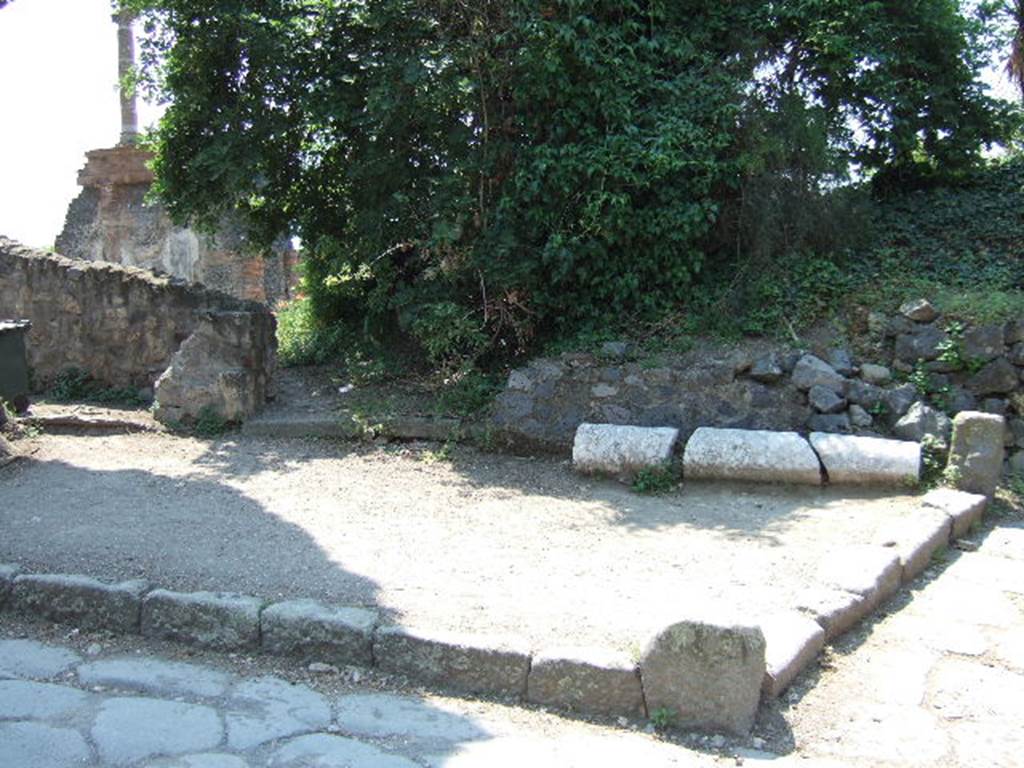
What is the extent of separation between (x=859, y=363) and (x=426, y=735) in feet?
16.2

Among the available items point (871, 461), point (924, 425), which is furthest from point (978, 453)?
point (871, 461)

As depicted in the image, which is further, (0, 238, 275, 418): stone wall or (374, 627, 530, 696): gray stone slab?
(0, 238, 275, 418): stone wall

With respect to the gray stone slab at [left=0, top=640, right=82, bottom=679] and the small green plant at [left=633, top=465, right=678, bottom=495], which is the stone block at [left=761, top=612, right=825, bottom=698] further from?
the gray stone slab at [left=0, top=640, right=82, bottom=679]

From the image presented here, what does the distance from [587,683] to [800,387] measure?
4020 millimetres

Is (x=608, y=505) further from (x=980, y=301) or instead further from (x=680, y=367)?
(x=980, y=301)

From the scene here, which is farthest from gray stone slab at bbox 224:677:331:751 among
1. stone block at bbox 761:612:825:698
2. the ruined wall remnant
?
the ruined wall remnant

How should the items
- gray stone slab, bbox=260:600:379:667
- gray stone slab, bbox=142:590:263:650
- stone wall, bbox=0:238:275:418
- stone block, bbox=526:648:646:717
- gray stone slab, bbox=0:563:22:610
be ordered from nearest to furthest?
stone block, bbox=526:648:646:717 → gray stone slab, bbox=260:600:379:667 → gray stone slab, bbox=142:590:263:650 → gray stone slab, bbox=0:563:22:610 → stone wall, bbox=0:238:275:418

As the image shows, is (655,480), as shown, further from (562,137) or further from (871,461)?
(562,137)

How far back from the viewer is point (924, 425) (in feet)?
21.2

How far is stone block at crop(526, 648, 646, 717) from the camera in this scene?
345 centimetres

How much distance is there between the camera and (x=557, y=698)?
3.50m

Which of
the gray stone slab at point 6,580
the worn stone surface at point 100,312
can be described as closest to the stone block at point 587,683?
the gray stone slab at point 6,580

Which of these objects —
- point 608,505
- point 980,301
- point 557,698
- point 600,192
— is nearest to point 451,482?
point 608,505

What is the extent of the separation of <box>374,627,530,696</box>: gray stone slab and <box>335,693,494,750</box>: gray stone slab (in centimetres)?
13
